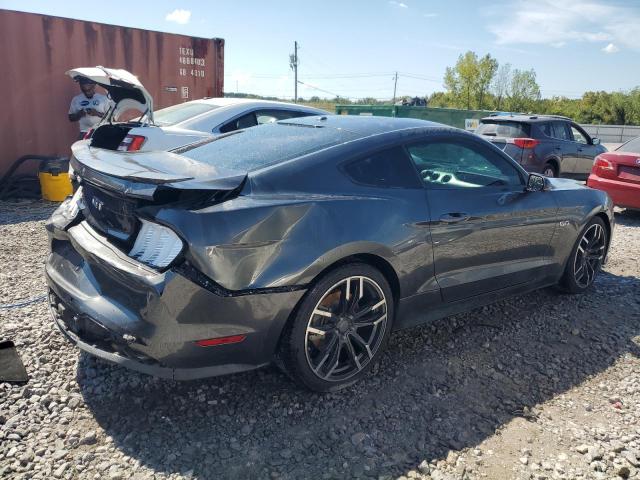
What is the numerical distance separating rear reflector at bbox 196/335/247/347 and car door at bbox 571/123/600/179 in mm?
10408

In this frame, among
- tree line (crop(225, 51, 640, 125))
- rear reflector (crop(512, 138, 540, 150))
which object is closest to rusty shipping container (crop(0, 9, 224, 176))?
rear reflector (crop(512, 138, 540, 150))

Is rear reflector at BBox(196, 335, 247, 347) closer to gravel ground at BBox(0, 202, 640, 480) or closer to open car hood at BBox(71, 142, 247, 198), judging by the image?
gravel ground at BBox(0, 202, 640, 480)

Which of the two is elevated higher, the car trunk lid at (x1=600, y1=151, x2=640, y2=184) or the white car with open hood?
the white car with open hood

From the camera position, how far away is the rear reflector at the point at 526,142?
9.94 meters

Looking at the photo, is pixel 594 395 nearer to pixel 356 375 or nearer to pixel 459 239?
pixel 459 239

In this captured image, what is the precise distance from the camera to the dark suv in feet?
32.8

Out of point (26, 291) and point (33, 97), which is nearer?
point (26, 291)

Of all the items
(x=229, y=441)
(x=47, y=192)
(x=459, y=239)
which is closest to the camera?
(x=229, y=441)

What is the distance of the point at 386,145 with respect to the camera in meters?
3.17

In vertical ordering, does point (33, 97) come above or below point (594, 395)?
above

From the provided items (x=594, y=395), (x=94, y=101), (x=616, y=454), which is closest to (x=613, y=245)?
(x=594, y=395)

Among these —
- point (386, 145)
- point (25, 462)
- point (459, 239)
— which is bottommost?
point (25, 462)

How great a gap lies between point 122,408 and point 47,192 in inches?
248

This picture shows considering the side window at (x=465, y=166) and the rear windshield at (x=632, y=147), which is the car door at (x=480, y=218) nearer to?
the side window at (x=465, y=166)
